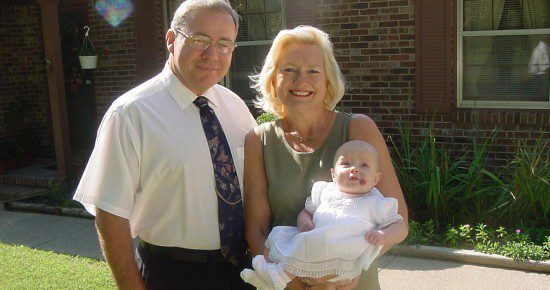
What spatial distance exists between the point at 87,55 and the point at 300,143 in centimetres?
697

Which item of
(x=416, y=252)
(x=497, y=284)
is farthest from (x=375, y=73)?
(x=497, y=284)

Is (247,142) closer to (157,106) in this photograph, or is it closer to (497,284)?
(157,106)

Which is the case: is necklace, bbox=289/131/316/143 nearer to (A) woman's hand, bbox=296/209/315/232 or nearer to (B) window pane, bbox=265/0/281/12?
(A) woman's hand, bbox=296/209/315/232

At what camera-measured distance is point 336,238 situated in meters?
2.29

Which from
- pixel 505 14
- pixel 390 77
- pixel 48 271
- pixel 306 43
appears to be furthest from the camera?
pixel 390 77

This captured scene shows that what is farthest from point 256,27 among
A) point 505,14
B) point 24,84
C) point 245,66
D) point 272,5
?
point 24,84

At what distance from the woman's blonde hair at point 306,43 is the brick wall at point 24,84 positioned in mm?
8383

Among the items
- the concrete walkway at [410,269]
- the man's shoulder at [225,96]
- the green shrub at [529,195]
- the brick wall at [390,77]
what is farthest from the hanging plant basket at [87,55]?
the man's shoulder at [225,96]

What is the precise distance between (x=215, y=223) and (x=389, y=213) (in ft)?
2.32

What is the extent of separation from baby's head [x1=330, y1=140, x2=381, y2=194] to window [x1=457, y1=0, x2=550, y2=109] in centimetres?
476

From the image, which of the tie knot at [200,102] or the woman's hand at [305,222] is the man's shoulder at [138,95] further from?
the woman's hand at [305,222]

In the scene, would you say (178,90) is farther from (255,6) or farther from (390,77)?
(255,6)

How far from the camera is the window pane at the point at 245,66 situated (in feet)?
27.4

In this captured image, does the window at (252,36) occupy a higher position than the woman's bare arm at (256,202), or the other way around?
the window at (252,36)
